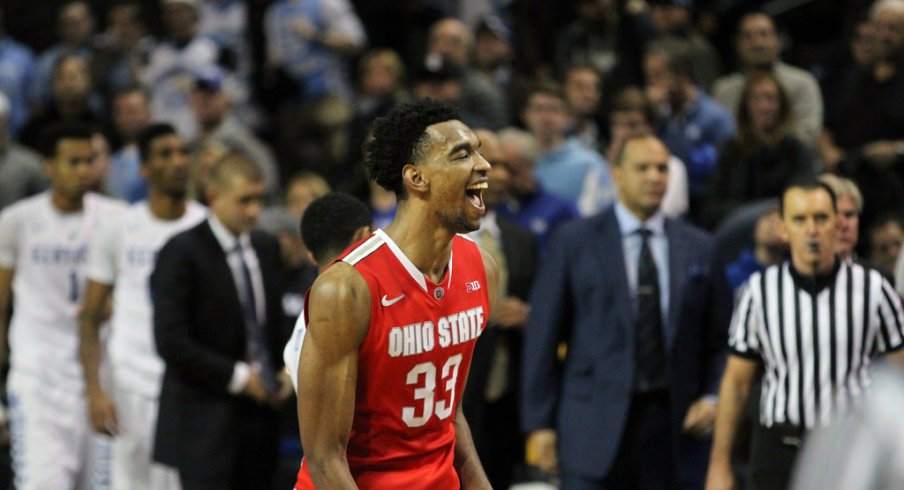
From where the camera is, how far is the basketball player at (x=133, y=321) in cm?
713

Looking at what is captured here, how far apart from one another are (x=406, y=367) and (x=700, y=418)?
2.69 m

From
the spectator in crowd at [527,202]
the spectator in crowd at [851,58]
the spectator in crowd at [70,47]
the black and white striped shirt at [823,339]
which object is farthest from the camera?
the spectator in crowd at [70,47]

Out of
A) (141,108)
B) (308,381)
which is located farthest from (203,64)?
(308,381)

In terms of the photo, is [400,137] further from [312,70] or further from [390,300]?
[312,70]

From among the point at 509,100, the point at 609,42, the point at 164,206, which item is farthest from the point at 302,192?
the point at 609,42

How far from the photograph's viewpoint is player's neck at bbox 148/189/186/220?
7.30 meters

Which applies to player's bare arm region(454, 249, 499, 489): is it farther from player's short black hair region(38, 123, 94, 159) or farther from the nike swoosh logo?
player's short black hair region(38, 123, 94, 159)

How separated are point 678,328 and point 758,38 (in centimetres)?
444

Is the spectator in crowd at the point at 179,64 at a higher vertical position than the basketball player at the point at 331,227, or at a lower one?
higher

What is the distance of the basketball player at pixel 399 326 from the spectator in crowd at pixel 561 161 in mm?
5181

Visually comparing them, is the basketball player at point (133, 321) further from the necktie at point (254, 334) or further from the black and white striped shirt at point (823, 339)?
the black and white striped shirt at point (823, 339)

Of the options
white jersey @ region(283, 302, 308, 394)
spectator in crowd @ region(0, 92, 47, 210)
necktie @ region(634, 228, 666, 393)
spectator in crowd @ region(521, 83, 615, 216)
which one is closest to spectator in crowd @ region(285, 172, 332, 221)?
spectator in crowd @ region(521, 83, 615, 216)

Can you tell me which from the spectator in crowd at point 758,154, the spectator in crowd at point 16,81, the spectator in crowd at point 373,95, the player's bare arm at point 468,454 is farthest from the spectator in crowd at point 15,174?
the player's bare arm at point 468,454

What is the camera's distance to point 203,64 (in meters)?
11.5
